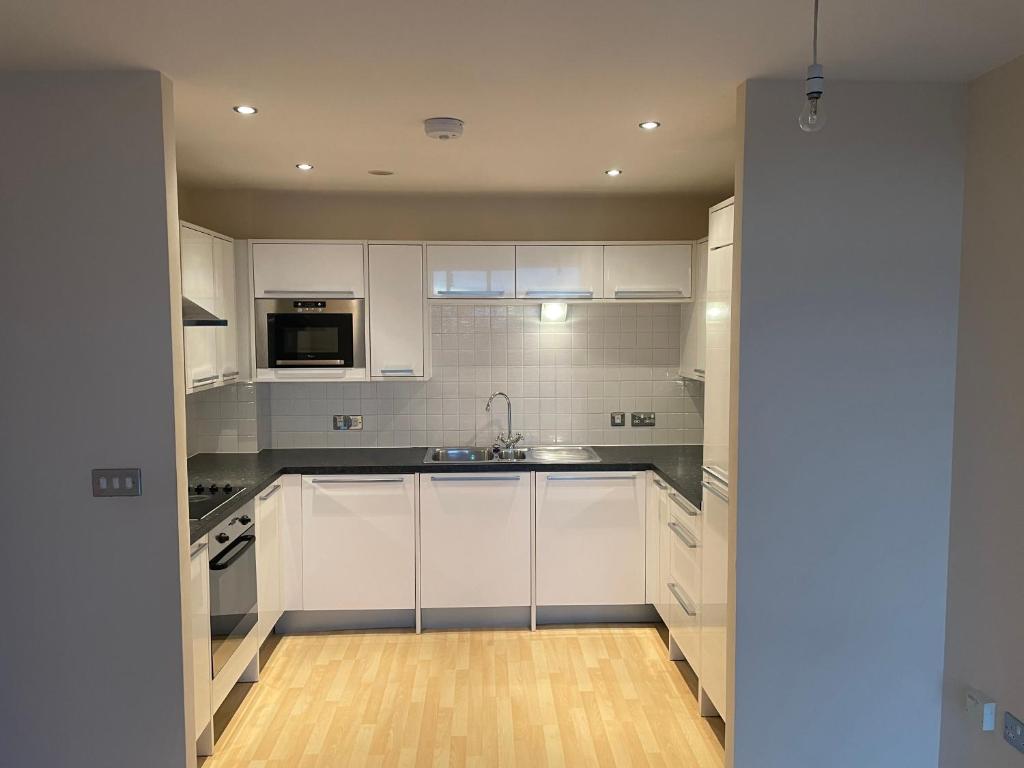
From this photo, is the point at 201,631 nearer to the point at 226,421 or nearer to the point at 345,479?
the point at 345,479

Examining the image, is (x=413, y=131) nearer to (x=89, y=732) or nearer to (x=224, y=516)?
(x=224, y=516)

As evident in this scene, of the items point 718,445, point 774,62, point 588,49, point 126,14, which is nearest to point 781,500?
point 718,445

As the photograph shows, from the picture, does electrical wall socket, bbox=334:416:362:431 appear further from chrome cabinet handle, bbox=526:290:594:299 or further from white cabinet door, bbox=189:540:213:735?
white cabinet door, bbox=189:540:213:735

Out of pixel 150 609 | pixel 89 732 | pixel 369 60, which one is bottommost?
pixel 89 732

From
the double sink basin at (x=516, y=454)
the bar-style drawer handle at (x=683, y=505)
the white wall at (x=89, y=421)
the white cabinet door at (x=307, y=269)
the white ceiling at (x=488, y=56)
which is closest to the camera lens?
the white ceiling at (x=488, y=56)

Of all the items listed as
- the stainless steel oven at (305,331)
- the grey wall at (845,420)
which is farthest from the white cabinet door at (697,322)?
the stainless steel oven at (305,331)

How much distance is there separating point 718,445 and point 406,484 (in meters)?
1.81

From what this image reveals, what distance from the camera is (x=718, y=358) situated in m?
3.05

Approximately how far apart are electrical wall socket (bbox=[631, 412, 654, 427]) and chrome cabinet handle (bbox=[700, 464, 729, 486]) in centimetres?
151

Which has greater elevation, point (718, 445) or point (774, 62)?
point (774, 62)

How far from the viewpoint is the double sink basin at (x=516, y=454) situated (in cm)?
429

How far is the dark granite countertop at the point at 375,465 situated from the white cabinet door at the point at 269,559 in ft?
0.38

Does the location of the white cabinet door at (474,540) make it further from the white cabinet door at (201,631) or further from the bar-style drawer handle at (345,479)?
the white cabinet door at (201,631)

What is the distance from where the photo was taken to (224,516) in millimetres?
3133
